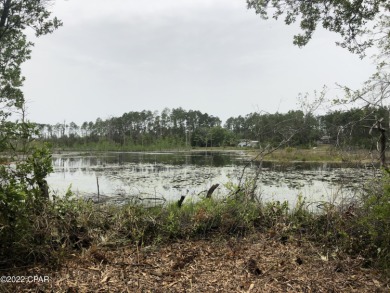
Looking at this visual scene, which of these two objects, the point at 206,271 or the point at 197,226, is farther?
the point at 197,226

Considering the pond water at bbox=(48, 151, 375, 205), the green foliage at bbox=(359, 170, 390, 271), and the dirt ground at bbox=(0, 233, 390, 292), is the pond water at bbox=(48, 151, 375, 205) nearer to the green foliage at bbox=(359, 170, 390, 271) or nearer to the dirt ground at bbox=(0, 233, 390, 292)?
the green foliage at bbox=(359, 170, 390, 271)

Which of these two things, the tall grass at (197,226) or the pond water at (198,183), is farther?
the pond water at (198,183)

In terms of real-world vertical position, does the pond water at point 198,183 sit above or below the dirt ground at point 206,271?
below

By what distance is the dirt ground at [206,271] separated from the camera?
9.46 feet

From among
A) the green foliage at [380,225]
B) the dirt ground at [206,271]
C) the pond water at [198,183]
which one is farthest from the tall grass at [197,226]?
the pond water at [198,183]

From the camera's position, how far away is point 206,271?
10.8 ft

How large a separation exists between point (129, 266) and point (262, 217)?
267cm

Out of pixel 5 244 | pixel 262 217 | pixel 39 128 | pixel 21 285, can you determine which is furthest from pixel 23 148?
pixel 262 217

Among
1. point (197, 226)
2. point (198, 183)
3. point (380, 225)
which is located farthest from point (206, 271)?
point (198, 183)

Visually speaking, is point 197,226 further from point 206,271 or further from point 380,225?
point 380,225

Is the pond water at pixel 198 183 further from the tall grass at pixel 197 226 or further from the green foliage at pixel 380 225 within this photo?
the green foliage at pixel 380 225

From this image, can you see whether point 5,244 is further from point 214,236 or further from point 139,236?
point 214,236

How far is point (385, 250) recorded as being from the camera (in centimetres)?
332

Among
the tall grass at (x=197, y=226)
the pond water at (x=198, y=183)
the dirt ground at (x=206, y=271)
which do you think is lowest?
the pond water at (x=198, y=183)
